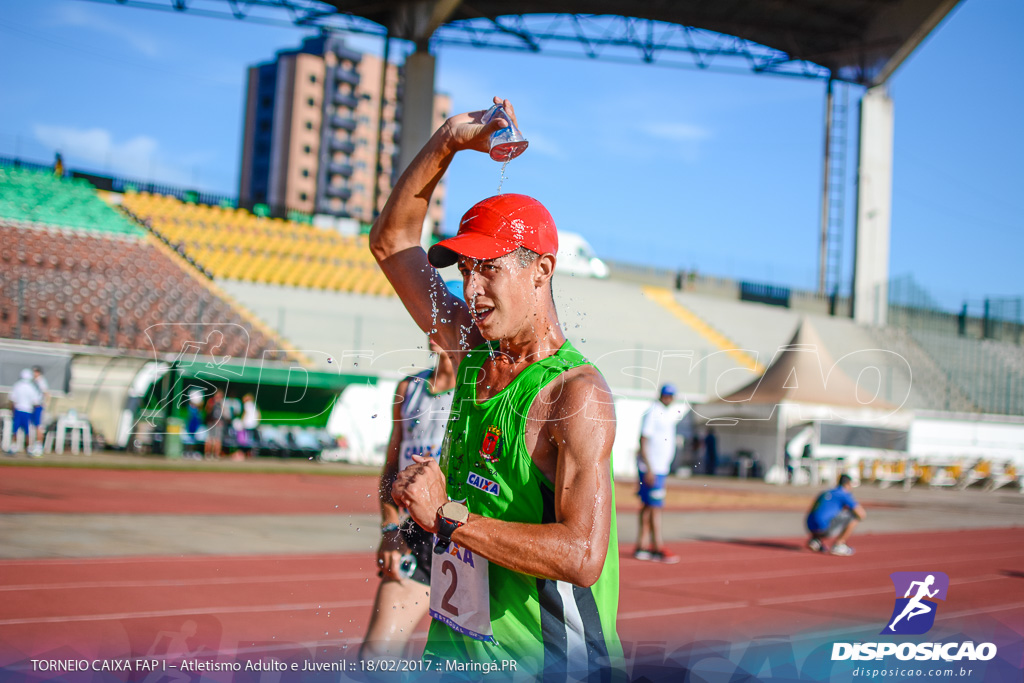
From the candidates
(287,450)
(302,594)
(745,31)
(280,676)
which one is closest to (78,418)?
(287,450)

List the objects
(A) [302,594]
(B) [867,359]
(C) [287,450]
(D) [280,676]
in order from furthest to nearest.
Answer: (B) [867,359], (C) [287,450], (A) [302,594], (D) [280,676]

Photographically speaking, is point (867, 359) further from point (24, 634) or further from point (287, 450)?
point (24, 634)

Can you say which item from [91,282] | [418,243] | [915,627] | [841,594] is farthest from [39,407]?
[418,243]

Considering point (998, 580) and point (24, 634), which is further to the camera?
point (998, 580)

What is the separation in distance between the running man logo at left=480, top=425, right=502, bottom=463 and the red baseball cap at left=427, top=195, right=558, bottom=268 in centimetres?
40

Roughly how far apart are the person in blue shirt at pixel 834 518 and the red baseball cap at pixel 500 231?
1020 centimetres

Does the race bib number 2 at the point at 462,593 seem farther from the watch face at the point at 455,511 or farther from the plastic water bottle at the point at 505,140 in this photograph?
the plastic water bottle at the point at 505,140

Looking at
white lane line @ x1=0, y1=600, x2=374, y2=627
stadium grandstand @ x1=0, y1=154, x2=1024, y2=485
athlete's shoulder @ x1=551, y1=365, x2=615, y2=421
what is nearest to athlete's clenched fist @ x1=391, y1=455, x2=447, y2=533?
athlete's shoulder @ x1=551, y1=365, x2=615, y2=421

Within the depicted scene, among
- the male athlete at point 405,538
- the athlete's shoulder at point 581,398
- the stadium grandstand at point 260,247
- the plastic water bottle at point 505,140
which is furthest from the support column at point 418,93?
the athlete's shoulder at point 581,398

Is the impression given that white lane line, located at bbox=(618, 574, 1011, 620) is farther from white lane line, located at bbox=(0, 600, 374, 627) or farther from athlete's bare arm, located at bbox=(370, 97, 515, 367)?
athlete's bare arm, located at bbox=(370, 97, 515, 367)

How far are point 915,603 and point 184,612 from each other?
18.1 feet

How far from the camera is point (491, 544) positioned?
6.38ft

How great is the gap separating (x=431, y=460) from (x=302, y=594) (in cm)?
525

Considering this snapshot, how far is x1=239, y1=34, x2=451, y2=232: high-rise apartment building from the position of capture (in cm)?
9150
